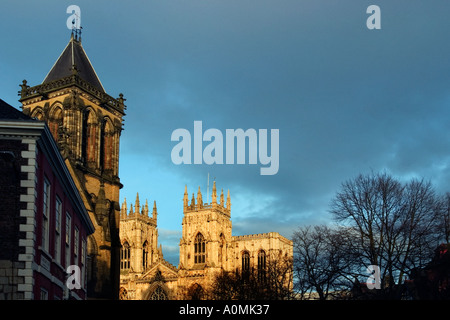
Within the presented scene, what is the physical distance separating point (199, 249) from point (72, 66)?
6036 centimetres

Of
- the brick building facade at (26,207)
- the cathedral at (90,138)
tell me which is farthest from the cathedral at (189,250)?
the brick building facade at (26,207)

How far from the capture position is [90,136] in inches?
2195

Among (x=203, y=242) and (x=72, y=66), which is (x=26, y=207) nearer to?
(x=72, y=66)

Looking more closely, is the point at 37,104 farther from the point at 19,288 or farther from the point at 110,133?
the point at 19,288

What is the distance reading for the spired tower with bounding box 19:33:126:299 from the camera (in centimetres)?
5066

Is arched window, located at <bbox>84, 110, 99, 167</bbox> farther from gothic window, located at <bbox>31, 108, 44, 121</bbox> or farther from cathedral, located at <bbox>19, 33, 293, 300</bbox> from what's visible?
gothic window, located at <bbox>31, 108, 44, 121</bbox>

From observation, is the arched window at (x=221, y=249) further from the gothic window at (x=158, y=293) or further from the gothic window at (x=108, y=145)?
the gothic window at (x=108, y=145)

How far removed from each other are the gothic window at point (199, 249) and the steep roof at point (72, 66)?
2237 inches

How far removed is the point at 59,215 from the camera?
24.0 metres

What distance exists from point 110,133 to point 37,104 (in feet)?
22.6

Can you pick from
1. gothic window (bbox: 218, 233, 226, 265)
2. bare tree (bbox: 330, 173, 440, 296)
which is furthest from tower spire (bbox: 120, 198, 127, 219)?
bare tree (bbox: 330, 173, 440, 296)

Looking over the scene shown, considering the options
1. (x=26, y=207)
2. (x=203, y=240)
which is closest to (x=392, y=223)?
(x=26, y=207)
